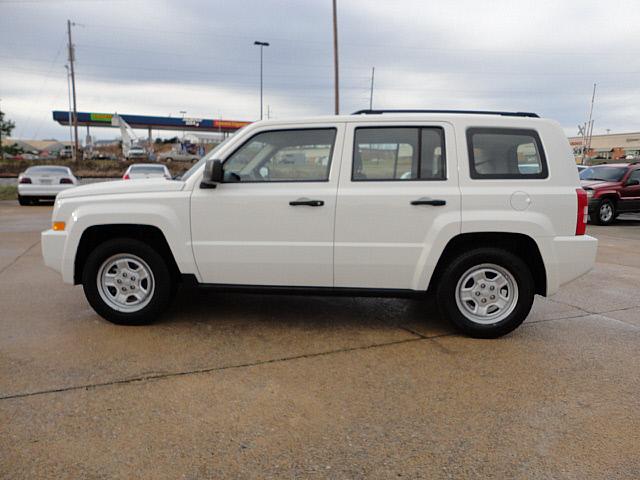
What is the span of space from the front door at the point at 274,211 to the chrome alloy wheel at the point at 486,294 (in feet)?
3.84

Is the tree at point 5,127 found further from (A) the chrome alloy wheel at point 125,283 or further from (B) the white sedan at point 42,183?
(A) the chrome alloy wheel at point 125,283

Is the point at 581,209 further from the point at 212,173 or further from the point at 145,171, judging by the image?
the point at 145,171

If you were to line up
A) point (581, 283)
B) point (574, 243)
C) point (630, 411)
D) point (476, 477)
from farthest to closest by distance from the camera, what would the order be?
point (581, 283), point (574, 243), point (630, 411), point (476, 477)

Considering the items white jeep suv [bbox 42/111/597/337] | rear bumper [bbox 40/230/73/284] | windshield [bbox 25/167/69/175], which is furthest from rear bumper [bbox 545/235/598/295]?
windshield [bbox 25/167/69/175]

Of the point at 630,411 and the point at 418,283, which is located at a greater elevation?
the point at 418,283

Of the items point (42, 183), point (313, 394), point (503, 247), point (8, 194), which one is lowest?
point (313, 394)

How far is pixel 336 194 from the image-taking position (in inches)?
170

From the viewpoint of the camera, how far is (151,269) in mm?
4594

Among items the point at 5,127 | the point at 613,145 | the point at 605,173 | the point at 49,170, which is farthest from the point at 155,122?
the point at 613,145

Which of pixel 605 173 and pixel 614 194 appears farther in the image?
pixel 605 173

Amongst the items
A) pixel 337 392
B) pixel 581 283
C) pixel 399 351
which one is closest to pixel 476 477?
pixel 337 392

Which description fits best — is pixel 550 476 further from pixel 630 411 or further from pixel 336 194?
pixel 336 194

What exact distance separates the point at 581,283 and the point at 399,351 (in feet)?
12.2

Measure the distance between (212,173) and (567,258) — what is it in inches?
120
